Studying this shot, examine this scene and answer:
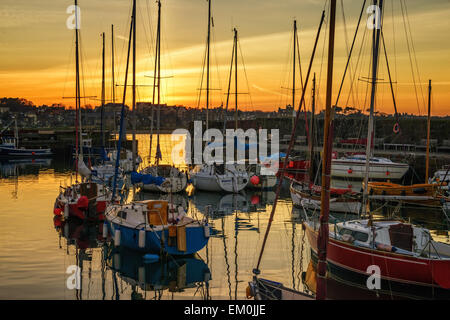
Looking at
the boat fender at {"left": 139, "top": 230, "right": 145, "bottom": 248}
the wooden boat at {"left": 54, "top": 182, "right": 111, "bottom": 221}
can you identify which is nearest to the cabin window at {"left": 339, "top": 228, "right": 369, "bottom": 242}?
the boat fender at {"left": 139, "top": 230, "right": 145, "bottom": 248}

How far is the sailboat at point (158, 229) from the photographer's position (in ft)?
58.7

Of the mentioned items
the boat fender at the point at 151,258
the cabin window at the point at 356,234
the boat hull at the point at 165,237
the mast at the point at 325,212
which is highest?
the mast at the point at 325,212

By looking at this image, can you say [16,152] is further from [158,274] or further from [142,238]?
[158,274]

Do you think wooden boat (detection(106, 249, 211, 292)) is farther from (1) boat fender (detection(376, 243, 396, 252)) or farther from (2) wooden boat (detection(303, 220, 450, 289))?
(1) boat fender (detection(376, 243, 396, 252))

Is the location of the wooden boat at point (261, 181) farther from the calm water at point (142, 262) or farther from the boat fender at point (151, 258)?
the boat fender at point (151, 258)

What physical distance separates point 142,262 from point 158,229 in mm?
1514

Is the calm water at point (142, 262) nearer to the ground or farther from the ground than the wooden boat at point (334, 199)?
nearer to the ground

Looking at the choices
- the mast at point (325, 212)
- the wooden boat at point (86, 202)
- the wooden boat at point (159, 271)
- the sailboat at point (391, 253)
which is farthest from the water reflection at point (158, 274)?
the wooden boat at point (86, 202)

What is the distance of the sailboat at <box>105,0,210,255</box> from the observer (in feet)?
58.7

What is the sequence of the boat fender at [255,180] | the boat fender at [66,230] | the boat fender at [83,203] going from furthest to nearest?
the boat fender at [255,180] < the boat fender at [83,203] < the boat fender at [66,230]

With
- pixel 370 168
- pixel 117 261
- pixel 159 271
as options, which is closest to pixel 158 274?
pixel 159 271

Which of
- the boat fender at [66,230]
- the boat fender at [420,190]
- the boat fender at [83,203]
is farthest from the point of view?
the boat fender at [420,190]
